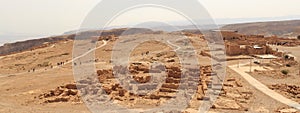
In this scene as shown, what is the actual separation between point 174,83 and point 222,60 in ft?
46.9

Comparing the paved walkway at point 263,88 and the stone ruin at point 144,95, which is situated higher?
the stone ruin at point 144,95

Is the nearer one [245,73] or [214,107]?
[214,107]

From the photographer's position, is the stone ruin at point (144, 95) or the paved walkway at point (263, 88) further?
the paved walkway at point (263, 88)

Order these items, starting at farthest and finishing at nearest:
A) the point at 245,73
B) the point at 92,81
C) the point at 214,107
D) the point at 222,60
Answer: the point at 222,60
the point at 245,73
the point at 92,81
the point at 214,107

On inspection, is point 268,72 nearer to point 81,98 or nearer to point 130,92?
point 130,92

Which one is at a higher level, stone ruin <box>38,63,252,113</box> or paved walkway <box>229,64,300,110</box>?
stone ruin <box>38,63,252,113</box>

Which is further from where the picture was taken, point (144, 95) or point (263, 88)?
point (263, 88)

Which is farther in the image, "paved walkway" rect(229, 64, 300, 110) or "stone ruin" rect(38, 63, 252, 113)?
"paved walkway" rect(229, 64, 300, 110)

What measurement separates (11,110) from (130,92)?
591 cm

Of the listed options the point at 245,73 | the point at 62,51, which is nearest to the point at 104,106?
the point at 245,73

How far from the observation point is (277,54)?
137 feet

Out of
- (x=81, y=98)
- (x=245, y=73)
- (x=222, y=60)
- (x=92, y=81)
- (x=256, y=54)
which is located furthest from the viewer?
(x=256, y=54)

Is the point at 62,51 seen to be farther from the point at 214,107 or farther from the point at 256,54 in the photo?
the point at 214,107

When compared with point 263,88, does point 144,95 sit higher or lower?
higher
